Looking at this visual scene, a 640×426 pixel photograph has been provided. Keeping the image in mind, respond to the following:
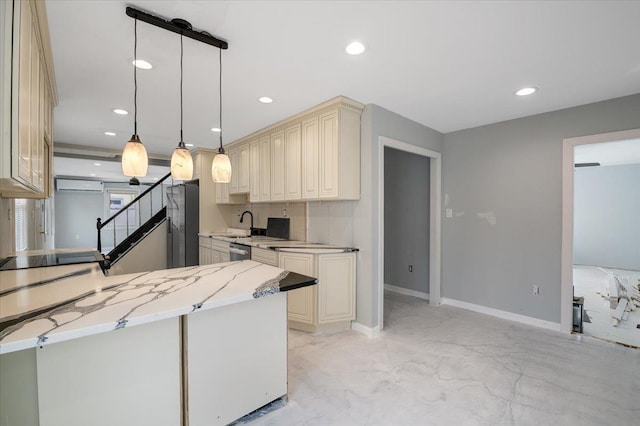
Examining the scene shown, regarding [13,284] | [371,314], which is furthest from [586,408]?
[13,284]

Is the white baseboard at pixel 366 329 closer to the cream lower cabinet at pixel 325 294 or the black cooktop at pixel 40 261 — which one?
the cream lower cabinet at pixel 325 294

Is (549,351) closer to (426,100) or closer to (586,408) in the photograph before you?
(586,408)

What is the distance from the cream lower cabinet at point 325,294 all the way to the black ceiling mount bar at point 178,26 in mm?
2102

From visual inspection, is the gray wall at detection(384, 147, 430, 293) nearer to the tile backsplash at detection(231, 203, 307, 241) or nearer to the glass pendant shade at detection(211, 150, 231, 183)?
the tile backsplash at detection(231, 203, 307, 241)

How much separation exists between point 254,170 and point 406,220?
8.44 feet

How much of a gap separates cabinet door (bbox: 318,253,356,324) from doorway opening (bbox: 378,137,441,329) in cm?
163

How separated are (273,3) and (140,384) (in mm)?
2132

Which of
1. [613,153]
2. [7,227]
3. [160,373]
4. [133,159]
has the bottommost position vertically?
[160,373]

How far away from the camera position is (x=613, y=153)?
5.34 meters

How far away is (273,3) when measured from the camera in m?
1.64

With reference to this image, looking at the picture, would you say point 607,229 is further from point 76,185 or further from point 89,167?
point 76,185

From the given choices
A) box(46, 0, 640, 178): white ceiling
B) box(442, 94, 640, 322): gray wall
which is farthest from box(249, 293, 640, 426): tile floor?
box(46, 0, 640, 178): white ceiling

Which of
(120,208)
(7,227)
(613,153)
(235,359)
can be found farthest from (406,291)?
(120,208)

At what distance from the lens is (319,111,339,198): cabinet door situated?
313 centimetres
